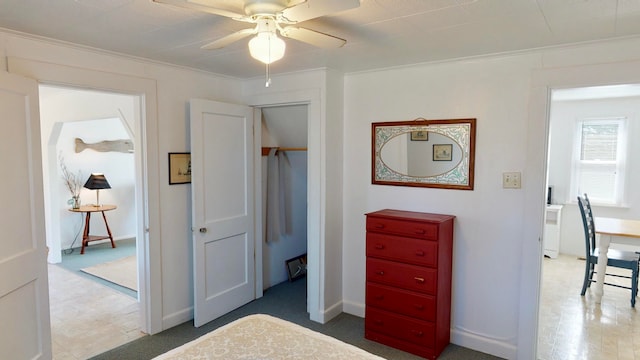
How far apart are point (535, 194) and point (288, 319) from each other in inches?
90.5

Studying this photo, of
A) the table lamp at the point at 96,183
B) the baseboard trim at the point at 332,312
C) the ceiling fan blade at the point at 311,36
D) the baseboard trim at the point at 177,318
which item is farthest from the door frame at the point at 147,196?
the table lamp at the point at 96,183

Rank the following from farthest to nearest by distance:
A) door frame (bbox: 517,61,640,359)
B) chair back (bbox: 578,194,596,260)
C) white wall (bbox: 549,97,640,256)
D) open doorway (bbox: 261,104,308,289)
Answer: white wall (bbox: 549,97,640,256) < open doorway (bbox: 261,104,308,289) < chair back (bbox: 578,194,596,260) < door frame (bbox: 517,61,640,359)

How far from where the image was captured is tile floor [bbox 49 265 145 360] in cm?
305

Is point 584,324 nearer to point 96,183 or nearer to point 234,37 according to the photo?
point 234,37

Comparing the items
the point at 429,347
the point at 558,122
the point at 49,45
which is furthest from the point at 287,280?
the point at 558,122

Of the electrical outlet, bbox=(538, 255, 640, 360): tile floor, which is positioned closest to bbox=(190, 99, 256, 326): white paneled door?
the electrical outlet

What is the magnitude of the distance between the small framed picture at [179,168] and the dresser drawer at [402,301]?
179cm

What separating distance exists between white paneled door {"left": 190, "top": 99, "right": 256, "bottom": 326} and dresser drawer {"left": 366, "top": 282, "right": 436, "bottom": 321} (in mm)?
1342

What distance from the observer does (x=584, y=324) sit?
342 cm

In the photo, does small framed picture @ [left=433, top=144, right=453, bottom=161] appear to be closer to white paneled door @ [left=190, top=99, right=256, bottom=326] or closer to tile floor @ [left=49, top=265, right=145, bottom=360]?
white paneled door @ [left=190, top=99, right=256, bottom=326]

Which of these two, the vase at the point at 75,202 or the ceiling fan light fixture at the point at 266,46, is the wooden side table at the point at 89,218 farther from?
the ceiling fan light fixture at the point at 266,46

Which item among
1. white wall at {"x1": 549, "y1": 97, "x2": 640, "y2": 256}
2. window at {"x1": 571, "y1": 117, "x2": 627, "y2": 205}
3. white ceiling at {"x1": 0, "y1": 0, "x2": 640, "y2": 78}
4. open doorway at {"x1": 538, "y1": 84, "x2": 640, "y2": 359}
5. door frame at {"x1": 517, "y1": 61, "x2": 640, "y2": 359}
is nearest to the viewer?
white ceiling at {"x1": 0, "y1": 0, "x2": 640, "y2": 78}

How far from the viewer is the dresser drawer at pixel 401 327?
288 centimetres

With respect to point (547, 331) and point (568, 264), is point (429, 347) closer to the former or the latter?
point (547, 331)
